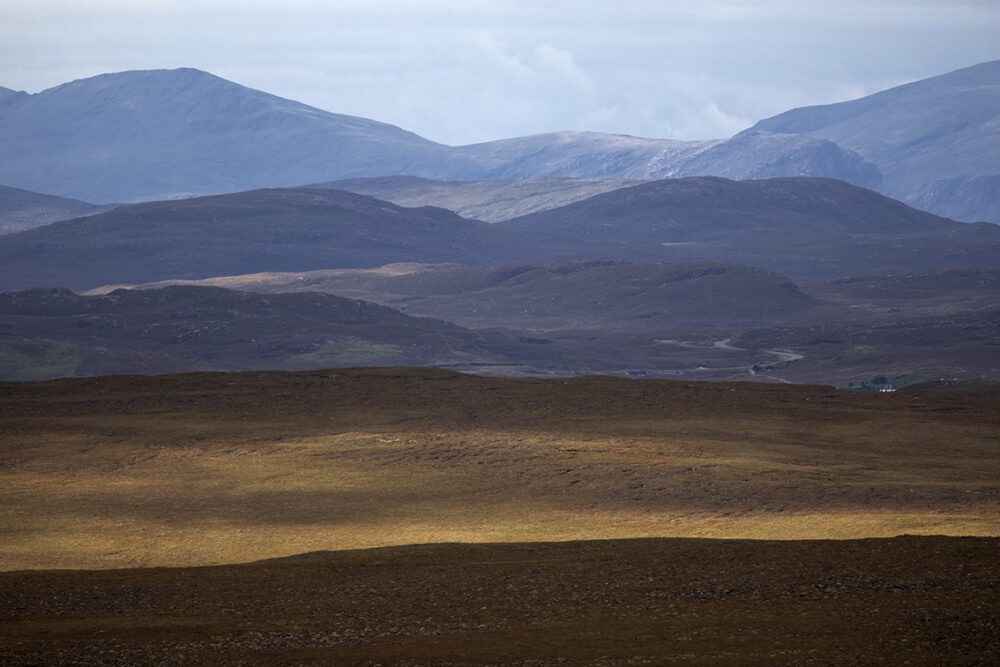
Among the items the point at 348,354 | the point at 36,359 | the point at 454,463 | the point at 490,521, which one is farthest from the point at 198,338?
the point at 490,521

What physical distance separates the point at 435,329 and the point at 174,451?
141745 mm

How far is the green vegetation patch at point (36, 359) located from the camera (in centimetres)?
14550

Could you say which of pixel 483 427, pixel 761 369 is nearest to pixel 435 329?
pixel 761 369

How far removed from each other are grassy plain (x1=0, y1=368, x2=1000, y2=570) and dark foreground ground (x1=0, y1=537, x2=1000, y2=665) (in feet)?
27.2

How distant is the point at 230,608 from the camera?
1028 inches

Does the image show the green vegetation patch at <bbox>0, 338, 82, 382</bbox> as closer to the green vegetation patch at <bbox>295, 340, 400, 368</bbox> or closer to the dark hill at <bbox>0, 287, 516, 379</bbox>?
the dark hill at <bbox>0, 287, 516, 379</bbox>

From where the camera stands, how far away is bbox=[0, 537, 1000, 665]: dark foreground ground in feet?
73.4

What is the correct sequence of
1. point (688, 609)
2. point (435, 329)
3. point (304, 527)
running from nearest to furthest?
point (688, 609) → point (304, 527) → point (435, 329)

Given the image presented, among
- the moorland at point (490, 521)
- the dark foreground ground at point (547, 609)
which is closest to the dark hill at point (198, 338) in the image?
the moorland at point (490, 521)

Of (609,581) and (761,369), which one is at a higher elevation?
(609,581)

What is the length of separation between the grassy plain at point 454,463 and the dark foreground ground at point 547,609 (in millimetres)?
8302

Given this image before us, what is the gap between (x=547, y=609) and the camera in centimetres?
2564

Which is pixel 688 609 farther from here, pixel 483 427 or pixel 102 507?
pixel 483 427

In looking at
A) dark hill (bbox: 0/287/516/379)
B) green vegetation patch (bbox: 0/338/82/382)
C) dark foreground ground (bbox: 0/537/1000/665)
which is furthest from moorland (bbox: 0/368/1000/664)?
dark hill (bbox: 0/287/516/379)
